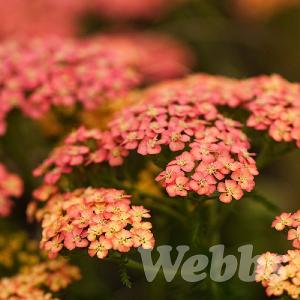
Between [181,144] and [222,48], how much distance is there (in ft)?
13.7

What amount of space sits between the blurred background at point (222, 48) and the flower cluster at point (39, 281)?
1.69 feet

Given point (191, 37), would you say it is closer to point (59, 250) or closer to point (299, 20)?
point (299, 20)

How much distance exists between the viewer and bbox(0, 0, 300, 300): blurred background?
4395mm

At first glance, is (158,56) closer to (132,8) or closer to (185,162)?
(132,8)

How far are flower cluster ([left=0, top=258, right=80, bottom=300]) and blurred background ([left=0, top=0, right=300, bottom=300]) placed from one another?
1.69 feet

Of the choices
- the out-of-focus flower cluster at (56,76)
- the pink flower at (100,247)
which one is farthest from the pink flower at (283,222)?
the out-of-focus flower cluster at (56,76)

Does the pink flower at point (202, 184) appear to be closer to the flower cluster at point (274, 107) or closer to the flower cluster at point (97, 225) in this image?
the flower cluster at point (97, 225)

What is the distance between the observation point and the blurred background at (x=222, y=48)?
4395 mm

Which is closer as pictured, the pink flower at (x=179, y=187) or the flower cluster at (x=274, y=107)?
the pink flower at (x=179, y=187)

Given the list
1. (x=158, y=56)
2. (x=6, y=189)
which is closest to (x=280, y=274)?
(x=6, y=189)

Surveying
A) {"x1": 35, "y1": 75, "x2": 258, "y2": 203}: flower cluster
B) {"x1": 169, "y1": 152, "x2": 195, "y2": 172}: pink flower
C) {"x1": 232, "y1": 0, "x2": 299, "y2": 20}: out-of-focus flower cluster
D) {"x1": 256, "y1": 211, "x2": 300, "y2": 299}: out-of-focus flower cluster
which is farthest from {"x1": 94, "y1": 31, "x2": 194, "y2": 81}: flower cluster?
{"x1": 256, "y1": 211, "x2": 300, "y2": 299}: out-of-focus flower cluster

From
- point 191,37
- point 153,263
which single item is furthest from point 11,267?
point 191,37

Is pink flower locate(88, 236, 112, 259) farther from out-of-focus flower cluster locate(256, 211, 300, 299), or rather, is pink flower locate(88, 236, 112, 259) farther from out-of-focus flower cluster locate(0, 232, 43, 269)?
out-of-focus flower cluster locate(0, 232, 43, 269)

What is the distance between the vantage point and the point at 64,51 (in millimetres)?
3816
